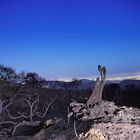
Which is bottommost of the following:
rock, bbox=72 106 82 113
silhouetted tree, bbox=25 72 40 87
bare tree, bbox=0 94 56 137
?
bare tree, bbox=0 94 56 137

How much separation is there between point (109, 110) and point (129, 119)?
0.84 metres

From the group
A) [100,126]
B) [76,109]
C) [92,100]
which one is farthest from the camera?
[92,100]

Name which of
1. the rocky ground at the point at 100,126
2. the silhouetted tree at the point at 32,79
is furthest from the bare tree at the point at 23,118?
the silhouetted tree at the point at 32,79

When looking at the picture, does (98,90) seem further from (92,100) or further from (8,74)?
(8,74)

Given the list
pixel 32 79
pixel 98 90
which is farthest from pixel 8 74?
pixel 98 90

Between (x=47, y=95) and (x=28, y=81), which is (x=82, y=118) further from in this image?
(x=28, y=81)

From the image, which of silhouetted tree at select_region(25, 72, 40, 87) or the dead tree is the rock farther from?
silhouetted tree at select_region(25, 72, 40, 87)

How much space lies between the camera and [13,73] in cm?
3247

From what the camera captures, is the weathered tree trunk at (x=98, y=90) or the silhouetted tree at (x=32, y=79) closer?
the weathered tree trunk at (x=98, y=90)

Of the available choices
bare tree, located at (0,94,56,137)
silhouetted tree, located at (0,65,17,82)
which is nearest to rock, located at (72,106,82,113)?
bare tree, located at (0,94,56,137)

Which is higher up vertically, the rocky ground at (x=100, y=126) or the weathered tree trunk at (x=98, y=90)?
the weathered tree trunk at (x=98, y=90)

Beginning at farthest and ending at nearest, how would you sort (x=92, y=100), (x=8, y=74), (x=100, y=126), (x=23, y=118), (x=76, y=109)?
(x=8, y=74) → (x=23, y=118) → (x=92, y=100) → (x=76, y=109) → (x=100, y=126)

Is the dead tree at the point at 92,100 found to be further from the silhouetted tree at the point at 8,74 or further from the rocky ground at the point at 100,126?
the silhouetted tree at the point at 8,74

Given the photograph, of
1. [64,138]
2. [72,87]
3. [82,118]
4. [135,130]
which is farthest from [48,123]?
[72,87]
